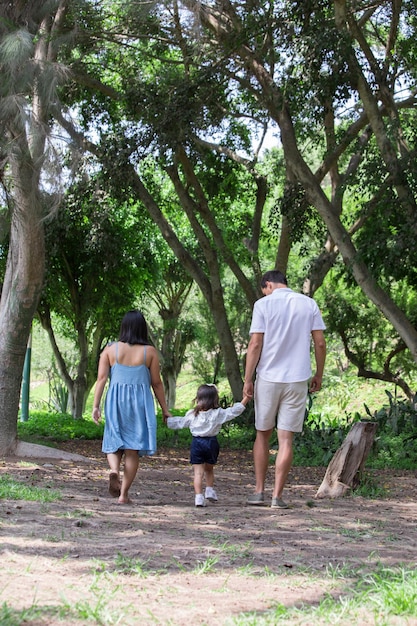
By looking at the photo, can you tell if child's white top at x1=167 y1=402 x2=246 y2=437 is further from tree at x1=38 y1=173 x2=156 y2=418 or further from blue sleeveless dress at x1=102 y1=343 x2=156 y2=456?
tree at x1=38 y1=173 x2=156 y2=418

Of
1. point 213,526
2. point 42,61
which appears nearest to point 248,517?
point 213,526

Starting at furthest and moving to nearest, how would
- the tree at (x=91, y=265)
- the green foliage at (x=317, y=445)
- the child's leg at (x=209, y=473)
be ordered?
the tree at (x=91, y=265) < the green foliage at (x=317, y=445) < the child's leg at (x=209, y=473)

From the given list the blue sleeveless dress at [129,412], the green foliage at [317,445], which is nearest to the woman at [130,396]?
the blue sleeveless dress at [129,412]

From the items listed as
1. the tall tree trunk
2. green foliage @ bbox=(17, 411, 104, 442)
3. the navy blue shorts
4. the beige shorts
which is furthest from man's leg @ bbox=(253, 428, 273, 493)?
green foliage @ bbox=(17, 411, 104, 442)

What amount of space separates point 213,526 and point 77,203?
10794 millimetres

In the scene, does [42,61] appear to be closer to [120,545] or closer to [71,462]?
[71,462]

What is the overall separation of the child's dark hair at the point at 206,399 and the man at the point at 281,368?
28cm

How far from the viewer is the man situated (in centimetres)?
671

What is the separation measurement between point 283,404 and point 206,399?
65 cm

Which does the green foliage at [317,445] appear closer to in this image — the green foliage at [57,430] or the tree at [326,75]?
the tree at [326,75]

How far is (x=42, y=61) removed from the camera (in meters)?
8.88

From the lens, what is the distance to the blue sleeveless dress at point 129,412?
664cm

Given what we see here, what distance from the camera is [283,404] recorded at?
6754 millimetres

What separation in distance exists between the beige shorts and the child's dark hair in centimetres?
39
